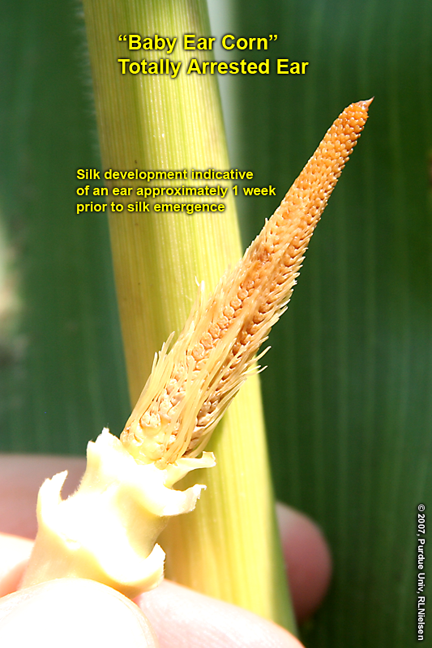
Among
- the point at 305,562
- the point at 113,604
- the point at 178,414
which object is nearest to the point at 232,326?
the point at 178,414

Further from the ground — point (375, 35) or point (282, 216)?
point (375, 35)

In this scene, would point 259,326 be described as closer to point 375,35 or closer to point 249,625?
point 249,625

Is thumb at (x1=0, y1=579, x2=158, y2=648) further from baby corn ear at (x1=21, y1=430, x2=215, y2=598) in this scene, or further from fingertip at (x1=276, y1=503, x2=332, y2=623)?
fingertip at (x1=276, y1=503, x2=332, y2=623)

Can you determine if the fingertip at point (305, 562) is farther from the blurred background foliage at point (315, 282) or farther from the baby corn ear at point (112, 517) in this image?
the baby corn ear at point (112, 517)

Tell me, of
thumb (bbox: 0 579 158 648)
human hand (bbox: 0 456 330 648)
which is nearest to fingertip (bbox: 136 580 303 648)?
human hand (bbox: 0 456 330 648)

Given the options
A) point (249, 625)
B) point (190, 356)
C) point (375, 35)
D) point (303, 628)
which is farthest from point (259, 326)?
point (303, 628)

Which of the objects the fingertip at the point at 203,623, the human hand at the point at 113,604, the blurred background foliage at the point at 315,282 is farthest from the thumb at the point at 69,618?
the blurred background foliage at the point at 315,282

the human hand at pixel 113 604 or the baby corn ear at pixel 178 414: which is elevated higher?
Answer: the baby corn ear at pixel 178 414
